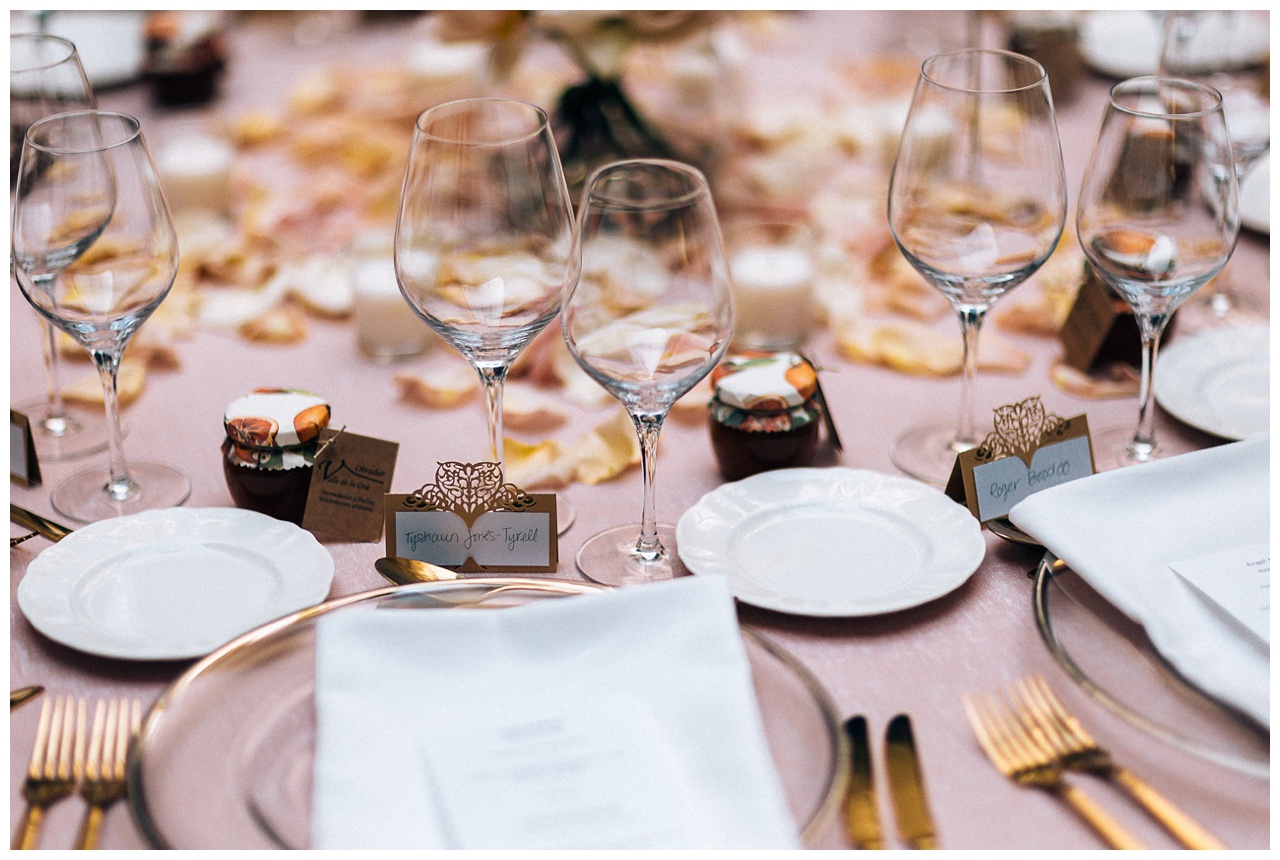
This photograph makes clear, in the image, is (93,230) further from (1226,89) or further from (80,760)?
(1226,89)

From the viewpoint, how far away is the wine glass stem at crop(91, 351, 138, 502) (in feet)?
3.58

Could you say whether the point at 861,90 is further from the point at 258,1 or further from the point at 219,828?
the point at 219,828

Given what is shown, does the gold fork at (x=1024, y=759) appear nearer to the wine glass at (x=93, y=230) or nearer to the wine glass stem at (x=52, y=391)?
the wine glass at (x=93, y=230)

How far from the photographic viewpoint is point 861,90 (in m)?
2.10

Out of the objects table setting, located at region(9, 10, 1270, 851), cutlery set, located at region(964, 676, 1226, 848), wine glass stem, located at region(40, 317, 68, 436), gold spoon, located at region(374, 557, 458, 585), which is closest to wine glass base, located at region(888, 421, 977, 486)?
table setting, located at region(9, 10, 1270, 851)

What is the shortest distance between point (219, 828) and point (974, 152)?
797 millimetres

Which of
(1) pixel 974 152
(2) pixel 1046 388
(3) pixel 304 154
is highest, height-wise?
(1) pixel 974 152

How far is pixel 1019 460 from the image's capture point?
1045 millimetres

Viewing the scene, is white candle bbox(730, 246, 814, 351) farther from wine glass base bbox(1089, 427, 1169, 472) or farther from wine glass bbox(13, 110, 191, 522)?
wine glass bbox(13, 110, 191, 522)

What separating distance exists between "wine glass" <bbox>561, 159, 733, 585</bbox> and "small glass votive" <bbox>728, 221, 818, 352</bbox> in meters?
0.50

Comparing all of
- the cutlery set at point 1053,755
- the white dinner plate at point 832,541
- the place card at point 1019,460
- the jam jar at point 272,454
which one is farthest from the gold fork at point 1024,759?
the jam jar at point 272,454

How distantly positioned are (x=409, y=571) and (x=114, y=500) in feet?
1.08

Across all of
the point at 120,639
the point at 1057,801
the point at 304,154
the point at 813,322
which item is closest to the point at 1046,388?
the point at 813,322

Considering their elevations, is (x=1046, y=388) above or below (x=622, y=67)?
below
